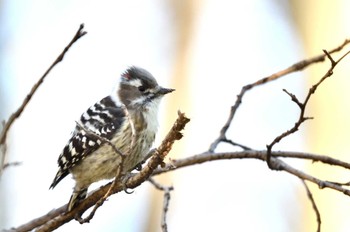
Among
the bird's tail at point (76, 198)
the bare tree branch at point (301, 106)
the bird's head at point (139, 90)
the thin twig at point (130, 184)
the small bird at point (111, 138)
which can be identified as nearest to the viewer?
the thin twig at point (130, 184)

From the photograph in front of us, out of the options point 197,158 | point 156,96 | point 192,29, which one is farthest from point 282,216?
point 197,158

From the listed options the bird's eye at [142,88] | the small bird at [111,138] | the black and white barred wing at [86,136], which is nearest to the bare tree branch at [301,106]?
the small bird at [111,138]

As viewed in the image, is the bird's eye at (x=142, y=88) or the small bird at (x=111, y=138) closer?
Result: the small bird at (x=111, y=138)

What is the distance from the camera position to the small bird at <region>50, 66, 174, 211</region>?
416cm

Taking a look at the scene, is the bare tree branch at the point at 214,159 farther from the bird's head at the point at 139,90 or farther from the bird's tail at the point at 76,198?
the bird's head at the point at 139,90

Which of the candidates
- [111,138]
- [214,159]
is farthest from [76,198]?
[214,159]

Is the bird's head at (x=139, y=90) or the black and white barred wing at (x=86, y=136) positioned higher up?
the bird's head at (x=139, y=90)

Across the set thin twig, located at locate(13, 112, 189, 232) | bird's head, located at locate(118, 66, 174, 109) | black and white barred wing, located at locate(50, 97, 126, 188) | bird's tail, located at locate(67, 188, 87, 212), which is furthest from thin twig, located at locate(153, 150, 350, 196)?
bird's head, located at locate(118, 66, 174, 109)

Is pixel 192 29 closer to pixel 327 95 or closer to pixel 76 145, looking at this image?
pixel 327 95

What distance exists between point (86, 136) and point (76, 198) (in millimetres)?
443

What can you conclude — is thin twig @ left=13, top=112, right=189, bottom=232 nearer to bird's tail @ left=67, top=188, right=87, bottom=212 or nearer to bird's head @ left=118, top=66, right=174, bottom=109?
bird's tail @ left=67, top=188, right=87, bottom=212

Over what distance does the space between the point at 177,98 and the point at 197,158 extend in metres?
4.36

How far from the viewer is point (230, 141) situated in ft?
12.8

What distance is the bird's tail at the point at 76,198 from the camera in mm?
3637
